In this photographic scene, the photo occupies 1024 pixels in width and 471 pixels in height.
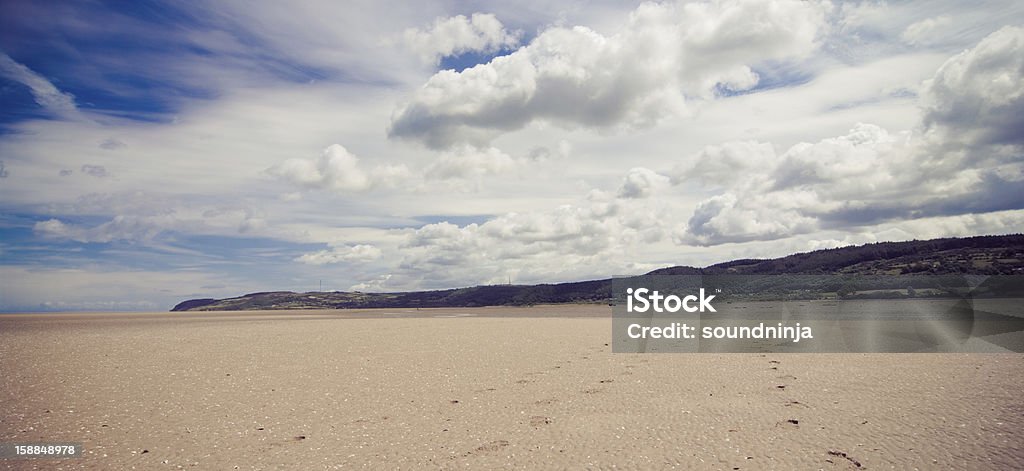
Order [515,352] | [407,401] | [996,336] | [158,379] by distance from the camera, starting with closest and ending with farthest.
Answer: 1. [407,401]
2. [158,379]
3. [515,352]
4. [996,336]

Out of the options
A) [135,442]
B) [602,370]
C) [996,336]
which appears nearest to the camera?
[135,442]

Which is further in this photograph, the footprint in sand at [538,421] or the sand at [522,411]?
the footprint in sand at [538,421]

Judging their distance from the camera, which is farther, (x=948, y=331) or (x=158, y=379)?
(x=948, y=331)

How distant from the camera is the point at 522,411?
584 inches

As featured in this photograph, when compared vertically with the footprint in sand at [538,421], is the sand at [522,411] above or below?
above

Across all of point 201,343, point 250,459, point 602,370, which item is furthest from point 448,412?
point 201,343

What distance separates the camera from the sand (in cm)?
1091

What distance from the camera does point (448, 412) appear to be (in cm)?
1482

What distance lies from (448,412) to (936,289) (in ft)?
229

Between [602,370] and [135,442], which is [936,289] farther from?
[135,442]

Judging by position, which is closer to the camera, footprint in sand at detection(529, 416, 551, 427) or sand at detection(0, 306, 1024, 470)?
sand at detection(0, 306, 1024, 470)

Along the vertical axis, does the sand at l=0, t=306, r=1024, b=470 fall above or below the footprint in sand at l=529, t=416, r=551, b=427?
above

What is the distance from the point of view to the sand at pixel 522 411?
10.9 m

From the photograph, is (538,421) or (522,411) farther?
(522,411)
